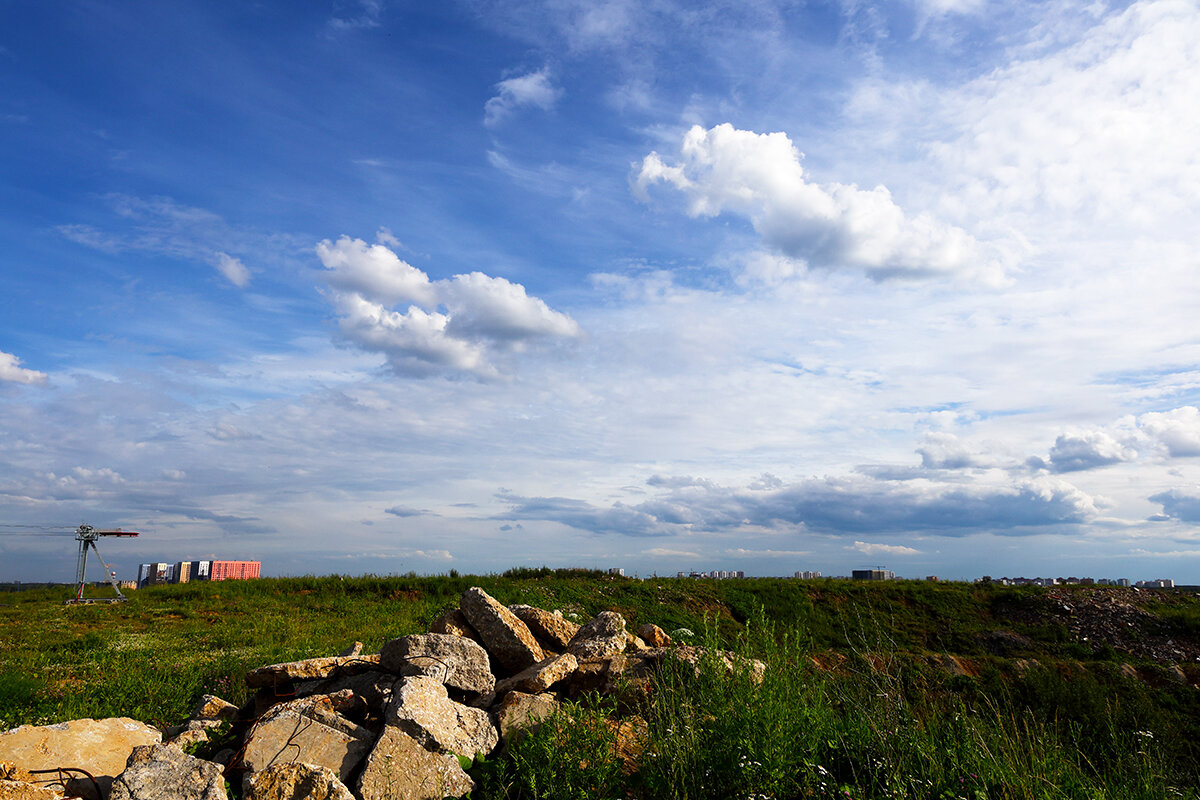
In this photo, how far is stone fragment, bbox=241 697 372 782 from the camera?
5.48 m

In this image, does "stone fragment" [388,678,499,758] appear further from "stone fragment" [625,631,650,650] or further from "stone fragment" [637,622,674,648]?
"stone fragment" [637,622,674,648]

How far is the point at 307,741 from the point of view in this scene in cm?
563

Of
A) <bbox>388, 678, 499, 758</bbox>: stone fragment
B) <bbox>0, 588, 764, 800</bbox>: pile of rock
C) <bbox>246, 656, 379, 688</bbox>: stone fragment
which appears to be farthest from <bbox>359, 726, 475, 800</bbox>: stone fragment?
<bbox>246, 656, 379, 688</bbox>: stone fragment

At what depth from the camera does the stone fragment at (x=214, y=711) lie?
269 inches

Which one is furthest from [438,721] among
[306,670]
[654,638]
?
[654,638]

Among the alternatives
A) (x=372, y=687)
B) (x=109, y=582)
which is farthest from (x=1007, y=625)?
(x=109, y=582)

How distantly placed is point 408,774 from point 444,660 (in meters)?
2.13

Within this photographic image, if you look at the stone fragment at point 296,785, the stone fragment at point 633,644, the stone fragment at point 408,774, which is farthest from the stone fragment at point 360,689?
the stone fragment at point 633,644

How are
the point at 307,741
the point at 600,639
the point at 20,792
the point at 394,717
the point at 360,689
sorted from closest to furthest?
the point at 20,792 → the point at 307,741 → the point at 394,717 → the point at 360,689 → the point at 600,639

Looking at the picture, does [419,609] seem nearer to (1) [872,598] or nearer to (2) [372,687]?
(2) [372,687]

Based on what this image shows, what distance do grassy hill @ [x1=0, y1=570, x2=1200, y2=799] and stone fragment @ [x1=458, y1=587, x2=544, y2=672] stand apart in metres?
1.97

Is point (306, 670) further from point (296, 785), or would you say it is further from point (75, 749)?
point (296, 785)

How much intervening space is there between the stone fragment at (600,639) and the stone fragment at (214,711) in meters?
3.58

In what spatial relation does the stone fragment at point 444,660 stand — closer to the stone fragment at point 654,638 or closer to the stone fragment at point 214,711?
the stone fragment at point 214,711
